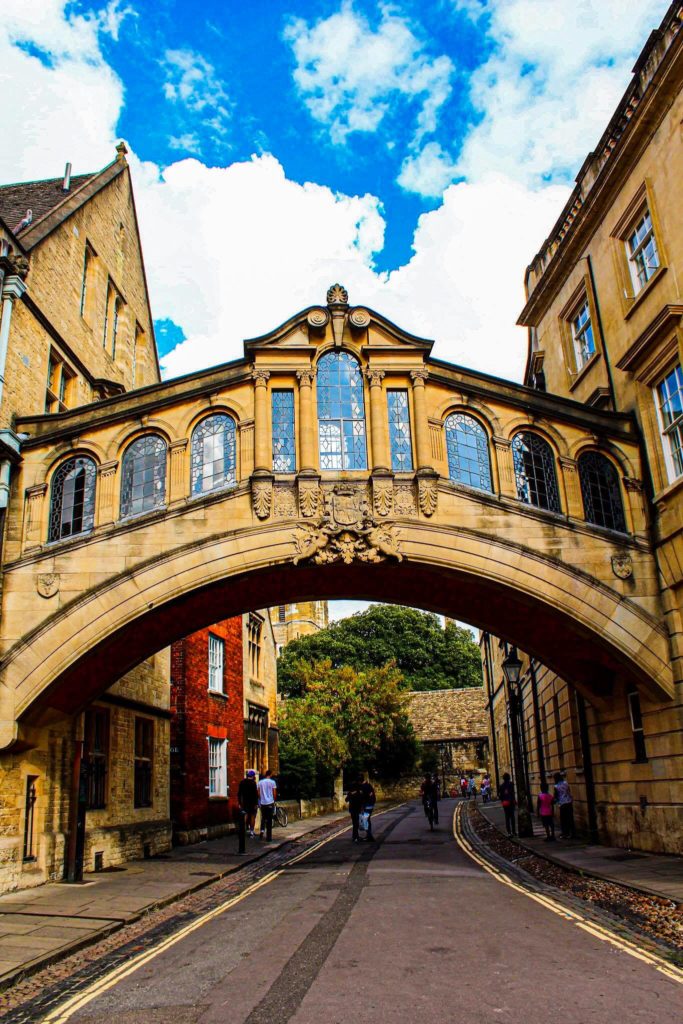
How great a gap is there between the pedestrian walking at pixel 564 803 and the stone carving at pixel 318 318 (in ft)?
37.3

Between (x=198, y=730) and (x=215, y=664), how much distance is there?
2824 millimetres

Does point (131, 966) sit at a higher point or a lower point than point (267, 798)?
lower

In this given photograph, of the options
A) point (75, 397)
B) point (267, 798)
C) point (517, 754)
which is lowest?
point (267, 798)

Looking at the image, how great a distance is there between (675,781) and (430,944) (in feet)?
26.2

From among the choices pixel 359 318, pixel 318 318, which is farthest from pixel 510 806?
pixel 318 318

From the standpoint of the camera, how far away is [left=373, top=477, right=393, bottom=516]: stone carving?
1636 centimetres

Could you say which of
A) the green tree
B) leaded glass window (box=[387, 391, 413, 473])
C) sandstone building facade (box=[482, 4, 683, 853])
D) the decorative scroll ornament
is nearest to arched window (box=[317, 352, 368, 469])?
leaded glass window (box=[387, 391, 413, 473])

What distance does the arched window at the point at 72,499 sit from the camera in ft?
53.5

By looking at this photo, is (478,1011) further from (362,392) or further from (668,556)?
(362,392)

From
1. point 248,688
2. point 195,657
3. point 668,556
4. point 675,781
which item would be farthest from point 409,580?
point 248,688

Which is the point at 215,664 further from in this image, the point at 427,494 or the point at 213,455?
the point at 427,494

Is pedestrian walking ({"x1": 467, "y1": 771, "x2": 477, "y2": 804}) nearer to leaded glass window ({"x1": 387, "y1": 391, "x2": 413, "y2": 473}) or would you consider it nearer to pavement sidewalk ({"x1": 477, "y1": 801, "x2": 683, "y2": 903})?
pavement sidewalk ({"x1": 477, "y1": 801, "x2": 683, "y2": 903})

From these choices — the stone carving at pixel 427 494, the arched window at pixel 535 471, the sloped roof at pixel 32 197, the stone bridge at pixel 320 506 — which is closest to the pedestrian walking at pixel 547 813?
the stone bridge at pixel 320 506

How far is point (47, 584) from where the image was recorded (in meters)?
15.5
